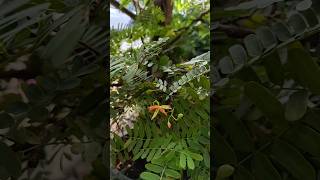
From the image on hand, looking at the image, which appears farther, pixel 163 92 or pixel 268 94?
pixel 163 92

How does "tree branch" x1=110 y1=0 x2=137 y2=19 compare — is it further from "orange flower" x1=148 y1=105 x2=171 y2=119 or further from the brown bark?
"orange flower" x1=148 y1=105 x2=171 y2=119

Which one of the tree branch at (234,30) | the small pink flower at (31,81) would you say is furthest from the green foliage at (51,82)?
the tree branch at (234,30)

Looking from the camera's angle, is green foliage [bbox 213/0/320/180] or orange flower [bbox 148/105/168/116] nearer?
green foliage [bbox 213/0/320/180]

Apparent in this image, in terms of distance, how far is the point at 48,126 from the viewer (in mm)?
593

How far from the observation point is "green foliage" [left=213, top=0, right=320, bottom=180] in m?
0.50

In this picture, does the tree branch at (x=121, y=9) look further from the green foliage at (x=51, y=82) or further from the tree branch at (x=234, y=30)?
the tree branch at (x=234, y=30)

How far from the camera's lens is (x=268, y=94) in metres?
0.50

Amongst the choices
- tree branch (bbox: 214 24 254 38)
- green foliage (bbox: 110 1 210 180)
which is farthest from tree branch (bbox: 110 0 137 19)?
tree branch (bbox: 214 24 254 38)

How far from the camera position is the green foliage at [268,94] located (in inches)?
19.6

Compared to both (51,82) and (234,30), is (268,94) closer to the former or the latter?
(234,30)

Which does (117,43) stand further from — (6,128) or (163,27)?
(6,128)

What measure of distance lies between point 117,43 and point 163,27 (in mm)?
75

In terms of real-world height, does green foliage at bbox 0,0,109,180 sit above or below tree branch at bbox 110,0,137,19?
below

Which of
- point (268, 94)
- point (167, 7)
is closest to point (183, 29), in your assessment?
point (167, 7)
